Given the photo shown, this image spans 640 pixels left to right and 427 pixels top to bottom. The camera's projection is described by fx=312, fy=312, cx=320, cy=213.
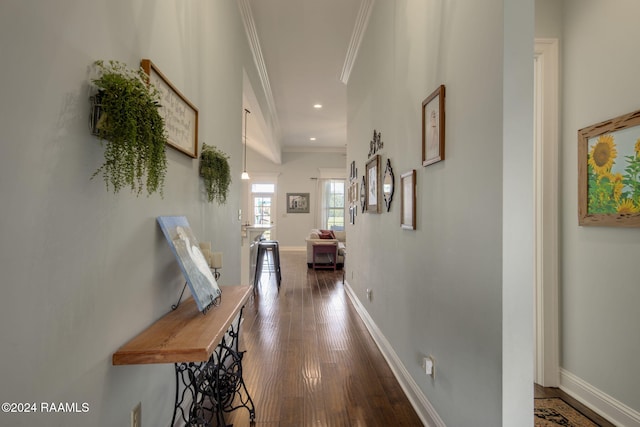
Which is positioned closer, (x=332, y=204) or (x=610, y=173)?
(x=610, y=173)

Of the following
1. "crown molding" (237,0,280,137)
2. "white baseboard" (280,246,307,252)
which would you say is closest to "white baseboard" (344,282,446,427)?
"crown molding" (237,0,280,137)

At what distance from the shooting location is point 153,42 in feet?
4.59

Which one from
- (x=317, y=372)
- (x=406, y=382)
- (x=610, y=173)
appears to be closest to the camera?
(x=610, y=173)

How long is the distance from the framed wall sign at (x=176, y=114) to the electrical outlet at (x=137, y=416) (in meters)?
1.16

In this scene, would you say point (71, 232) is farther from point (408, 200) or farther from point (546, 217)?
point (546, 217)

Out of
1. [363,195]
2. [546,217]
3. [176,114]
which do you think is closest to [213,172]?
[176,114]

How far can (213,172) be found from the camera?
7.02 feet

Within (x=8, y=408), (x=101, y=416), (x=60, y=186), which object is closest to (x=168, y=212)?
(x=60, y=186)

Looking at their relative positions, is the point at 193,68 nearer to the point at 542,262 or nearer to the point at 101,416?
the point at 101,416

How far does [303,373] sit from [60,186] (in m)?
2.16

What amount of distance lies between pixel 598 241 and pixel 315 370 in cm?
217

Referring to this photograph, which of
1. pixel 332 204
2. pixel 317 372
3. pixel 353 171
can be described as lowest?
pixel 317 372

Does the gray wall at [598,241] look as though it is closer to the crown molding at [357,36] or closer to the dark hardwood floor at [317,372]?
the dark hardwood floor at [317,372]

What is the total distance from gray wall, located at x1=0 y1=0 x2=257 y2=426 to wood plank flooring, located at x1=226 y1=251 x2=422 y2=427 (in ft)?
2.67
